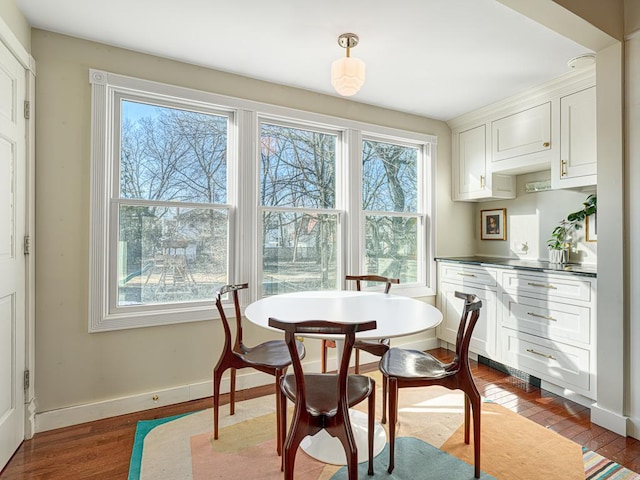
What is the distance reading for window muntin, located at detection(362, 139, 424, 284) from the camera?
352 centimetres

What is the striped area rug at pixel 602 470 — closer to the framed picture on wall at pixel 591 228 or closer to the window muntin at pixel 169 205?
the framed picture on wall at pixel 591 228

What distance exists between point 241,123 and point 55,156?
1.26m

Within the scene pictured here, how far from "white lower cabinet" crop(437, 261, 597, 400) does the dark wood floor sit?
0.24 metres

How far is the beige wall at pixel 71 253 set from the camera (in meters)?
2.21

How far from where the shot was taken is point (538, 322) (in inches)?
110

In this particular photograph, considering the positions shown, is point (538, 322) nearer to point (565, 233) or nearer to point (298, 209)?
point (565, 233)

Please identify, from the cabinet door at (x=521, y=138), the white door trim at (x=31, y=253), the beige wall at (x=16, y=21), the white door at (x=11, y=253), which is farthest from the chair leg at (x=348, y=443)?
the cabinet door at (x=521, y=138)

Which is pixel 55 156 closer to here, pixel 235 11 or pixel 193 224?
pixel 193 224

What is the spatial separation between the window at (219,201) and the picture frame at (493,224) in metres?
1.10

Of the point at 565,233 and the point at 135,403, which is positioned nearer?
the point at 135,403

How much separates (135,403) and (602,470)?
278cm

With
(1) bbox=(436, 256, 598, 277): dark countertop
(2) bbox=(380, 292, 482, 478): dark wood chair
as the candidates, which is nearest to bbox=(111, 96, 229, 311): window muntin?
(2) bbox=(380, 292, 482, 478): dark wood chair

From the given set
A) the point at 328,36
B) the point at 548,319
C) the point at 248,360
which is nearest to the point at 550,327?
the point at 548,319

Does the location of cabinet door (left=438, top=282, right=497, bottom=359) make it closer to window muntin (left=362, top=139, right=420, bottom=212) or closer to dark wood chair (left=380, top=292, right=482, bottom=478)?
window muntin (left=362, top=139, right=420, bottom=212)
